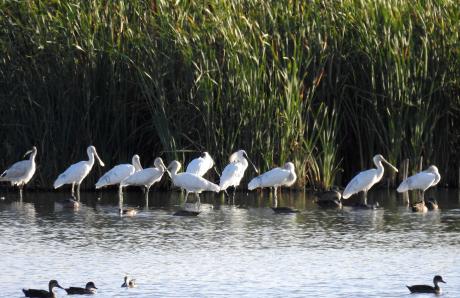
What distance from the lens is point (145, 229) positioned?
18750mm

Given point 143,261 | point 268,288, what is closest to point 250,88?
point 143,261

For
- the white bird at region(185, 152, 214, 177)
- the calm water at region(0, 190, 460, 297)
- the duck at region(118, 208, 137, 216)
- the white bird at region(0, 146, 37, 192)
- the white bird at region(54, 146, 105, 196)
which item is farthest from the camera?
the white bird at region(0, 146, 37, 192)

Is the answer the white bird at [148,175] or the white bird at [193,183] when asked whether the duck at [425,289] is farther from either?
the white bird at [148,175]

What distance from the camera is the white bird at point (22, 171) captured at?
22266 millimetres

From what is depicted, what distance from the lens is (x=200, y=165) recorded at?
21594 millimetres

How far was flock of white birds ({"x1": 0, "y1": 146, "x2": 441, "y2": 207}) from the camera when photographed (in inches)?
840

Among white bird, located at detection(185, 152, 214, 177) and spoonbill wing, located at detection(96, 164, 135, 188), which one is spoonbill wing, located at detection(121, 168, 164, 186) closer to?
spoonbill wing, located at detection(96, 164, 135, 188)

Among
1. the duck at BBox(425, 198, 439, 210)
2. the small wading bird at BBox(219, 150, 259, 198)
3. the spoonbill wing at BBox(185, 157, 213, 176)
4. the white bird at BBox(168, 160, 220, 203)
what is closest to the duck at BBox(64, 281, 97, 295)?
the white bird at BBox(168, 160, 220, 203)

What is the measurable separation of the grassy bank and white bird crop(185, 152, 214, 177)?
2.84 ft

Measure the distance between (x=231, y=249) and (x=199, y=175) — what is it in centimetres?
479

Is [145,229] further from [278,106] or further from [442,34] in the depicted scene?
[442,34]

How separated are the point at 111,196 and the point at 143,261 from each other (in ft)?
24.6

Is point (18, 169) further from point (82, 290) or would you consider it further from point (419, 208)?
point (82, 290)

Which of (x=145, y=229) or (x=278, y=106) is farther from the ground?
(x=278, y=106)
